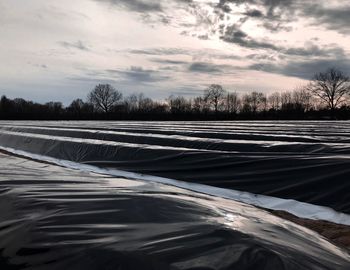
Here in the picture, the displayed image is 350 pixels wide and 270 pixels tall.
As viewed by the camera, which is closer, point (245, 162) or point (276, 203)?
point (276, 203)

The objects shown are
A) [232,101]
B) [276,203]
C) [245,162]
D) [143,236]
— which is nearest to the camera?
[143,236]

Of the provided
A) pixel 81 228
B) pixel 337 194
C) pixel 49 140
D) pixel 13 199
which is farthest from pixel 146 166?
pixel 81 228

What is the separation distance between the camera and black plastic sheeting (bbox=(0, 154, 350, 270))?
67.4 inches

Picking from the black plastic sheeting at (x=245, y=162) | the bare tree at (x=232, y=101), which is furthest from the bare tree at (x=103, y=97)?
the black plastic sheeting at (x=245, y=162)

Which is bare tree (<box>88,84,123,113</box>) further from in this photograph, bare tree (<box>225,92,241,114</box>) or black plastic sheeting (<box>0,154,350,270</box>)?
black plastic sheeting (<box>0,154,350,270</box>)

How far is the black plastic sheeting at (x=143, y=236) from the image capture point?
1.71 m

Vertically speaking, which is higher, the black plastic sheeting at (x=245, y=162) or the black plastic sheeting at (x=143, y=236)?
the black plastic sheeting at (x=143, y=236)

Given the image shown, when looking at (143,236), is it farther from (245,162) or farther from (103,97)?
(103,97)

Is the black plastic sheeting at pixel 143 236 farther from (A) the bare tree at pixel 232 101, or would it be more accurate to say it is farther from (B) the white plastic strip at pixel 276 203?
(A) the bare tree at pixel 232 101

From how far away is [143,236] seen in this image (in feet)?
6.40

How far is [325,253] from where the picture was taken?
2.08 metres

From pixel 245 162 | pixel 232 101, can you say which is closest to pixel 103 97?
pixel 232 101

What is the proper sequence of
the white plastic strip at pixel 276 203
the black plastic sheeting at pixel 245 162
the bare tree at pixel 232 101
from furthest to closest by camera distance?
the bare tree at pixel 232 101 < the black plastic sheeting at pixel 245 162 < the white plastic strip at pixel 276 203

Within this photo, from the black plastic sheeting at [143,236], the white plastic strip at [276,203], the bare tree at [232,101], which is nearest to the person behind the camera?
the black plastic sheeting at [143,236]
